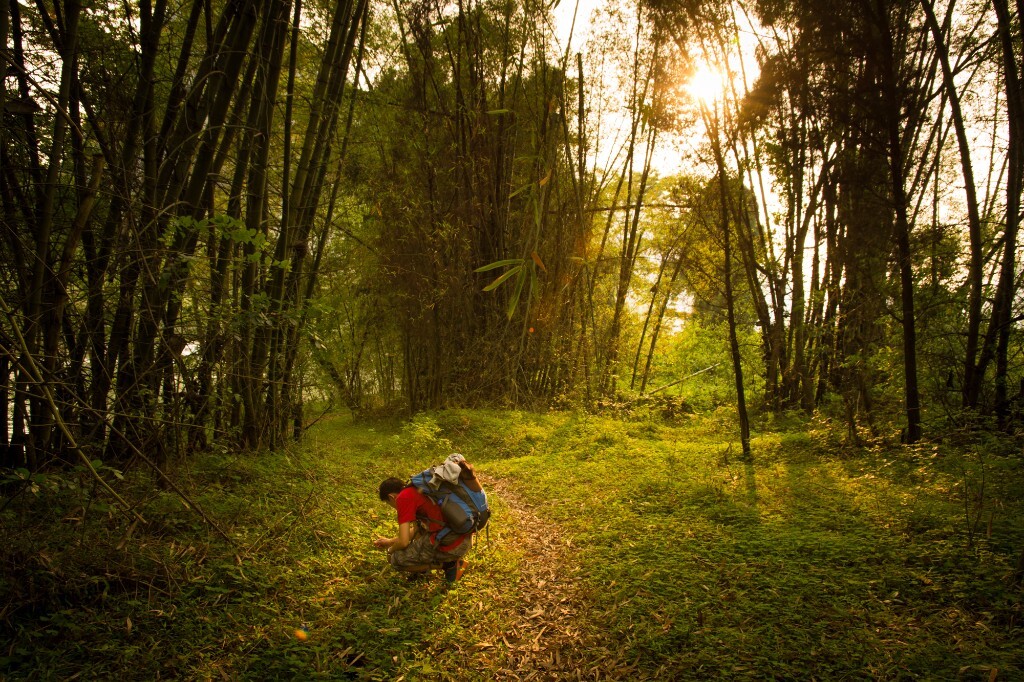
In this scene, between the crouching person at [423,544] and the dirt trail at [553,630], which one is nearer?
the dirt trail at [553,630]

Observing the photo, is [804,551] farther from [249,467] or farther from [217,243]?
[217,243]

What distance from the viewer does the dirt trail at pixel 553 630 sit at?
6.42 feet

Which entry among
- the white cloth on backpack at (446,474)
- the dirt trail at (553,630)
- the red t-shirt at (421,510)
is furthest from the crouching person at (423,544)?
the dirt trail at (553,630)

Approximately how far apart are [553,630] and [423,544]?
0.78 meters

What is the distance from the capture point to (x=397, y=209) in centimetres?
676

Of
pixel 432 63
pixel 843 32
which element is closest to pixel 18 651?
pixel 843 32

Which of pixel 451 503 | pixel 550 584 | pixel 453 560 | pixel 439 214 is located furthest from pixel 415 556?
pixel 439 214

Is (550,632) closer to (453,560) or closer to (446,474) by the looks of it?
(453,560)

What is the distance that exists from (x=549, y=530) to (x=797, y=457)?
248 cm

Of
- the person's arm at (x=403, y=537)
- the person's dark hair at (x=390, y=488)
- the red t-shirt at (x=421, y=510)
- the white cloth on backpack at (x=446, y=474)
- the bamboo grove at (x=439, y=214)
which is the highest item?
the bamboo grove at (x=439, y=214)

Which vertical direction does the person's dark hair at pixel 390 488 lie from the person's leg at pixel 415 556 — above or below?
above

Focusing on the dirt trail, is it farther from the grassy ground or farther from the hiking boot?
the hiking boot

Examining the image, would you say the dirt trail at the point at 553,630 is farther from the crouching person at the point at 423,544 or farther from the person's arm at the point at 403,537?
the person's arm at the point at 403,537

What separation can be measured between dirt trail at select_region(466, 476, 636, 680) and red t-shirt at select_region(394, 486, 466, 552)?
0.51 meters
